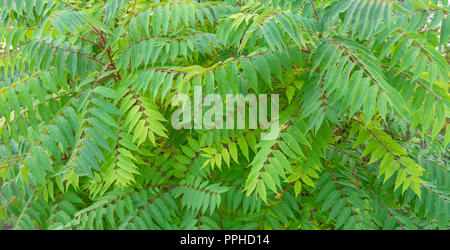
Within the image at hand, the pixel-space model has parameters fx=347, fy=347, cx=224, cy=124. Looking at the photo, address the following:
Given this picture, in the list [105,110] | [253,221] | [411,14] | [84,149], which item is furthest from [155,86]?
[411,14]

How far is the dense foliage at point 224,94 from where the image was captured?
1667 millimetres

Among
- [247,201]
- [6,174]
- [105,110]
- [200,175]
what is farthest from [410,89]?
[6,174]

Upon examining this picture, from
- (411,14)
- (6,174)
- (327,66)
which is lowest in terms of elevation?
(6,174)

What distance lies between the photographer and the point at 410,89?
1.74 meters

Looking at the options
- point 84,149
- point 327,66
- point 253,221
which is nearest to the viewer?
point 327,66

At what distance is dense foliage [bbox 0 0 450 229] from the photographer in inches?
65.6

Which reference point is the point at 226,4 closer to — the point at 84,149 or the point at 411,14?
the point at 411,14

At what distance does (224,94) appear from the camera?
5.56 feet

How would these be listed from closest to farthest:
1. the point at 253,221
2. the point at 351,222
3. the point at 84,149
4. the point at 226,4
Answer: the point at 84,149, the point at 351,222, the point at 253,221, the point at 226,4

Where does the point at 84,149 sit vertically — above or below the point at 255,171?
above

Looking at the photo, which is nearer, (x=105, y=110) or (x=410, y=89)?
(x=410, y=89)

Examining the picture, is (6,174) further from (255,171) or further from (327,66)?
(327,66)

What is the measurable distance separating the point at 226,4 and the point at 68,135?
1392 mm

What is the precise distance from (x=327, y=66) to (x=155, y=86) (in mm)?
881
